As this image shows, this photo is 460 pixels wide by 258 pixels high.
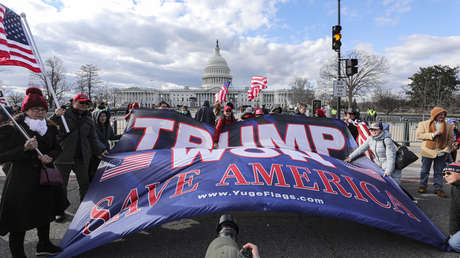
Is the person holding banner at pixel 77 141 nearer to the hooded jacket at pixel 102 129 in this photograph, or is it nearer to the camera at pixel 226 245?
the hooded jacket at pixel 102 129

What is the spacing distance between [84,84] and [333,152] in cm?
5609

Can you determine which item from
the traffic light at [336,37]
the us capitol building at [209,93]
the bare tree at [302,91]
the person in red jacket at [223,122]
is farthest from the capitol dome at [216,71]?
the person in red jacket at [223,122]

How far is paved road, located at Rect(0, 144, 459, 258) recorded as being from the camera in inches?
121

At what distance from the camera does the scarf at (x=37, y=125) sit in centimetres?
283

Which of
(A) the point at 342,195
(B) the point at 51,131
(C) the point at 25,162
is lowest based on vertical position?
(A) the point at 342,195

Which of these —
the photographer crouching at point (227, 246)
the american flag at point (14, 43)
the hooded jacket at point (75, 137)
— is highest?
the american flag at point (14, 43)

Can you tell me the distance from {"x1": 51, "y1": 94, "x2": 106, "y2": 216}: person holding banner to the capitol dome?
385ft

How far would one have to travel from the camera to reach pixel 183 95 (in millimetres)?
134750

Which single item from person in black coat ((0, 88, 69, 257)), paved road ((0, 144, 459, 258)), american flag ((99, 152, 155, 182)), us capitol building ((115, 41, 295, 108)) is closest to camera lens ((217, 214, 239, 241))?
paved road ((0, 144, 459, 258))

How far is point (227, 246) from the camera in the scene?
1.38 metres

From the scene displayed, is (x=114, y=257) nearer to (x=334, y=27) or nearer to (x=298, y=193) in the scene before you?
(x=298, y=193)

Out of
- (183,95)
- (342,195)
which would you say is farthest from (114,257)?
(183,95)

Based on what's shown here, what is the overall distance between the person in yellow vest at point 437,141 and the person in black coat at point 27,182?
6658mm

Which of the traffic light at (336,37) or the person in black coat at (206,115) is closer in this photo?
the person in black coat at (206,115)
